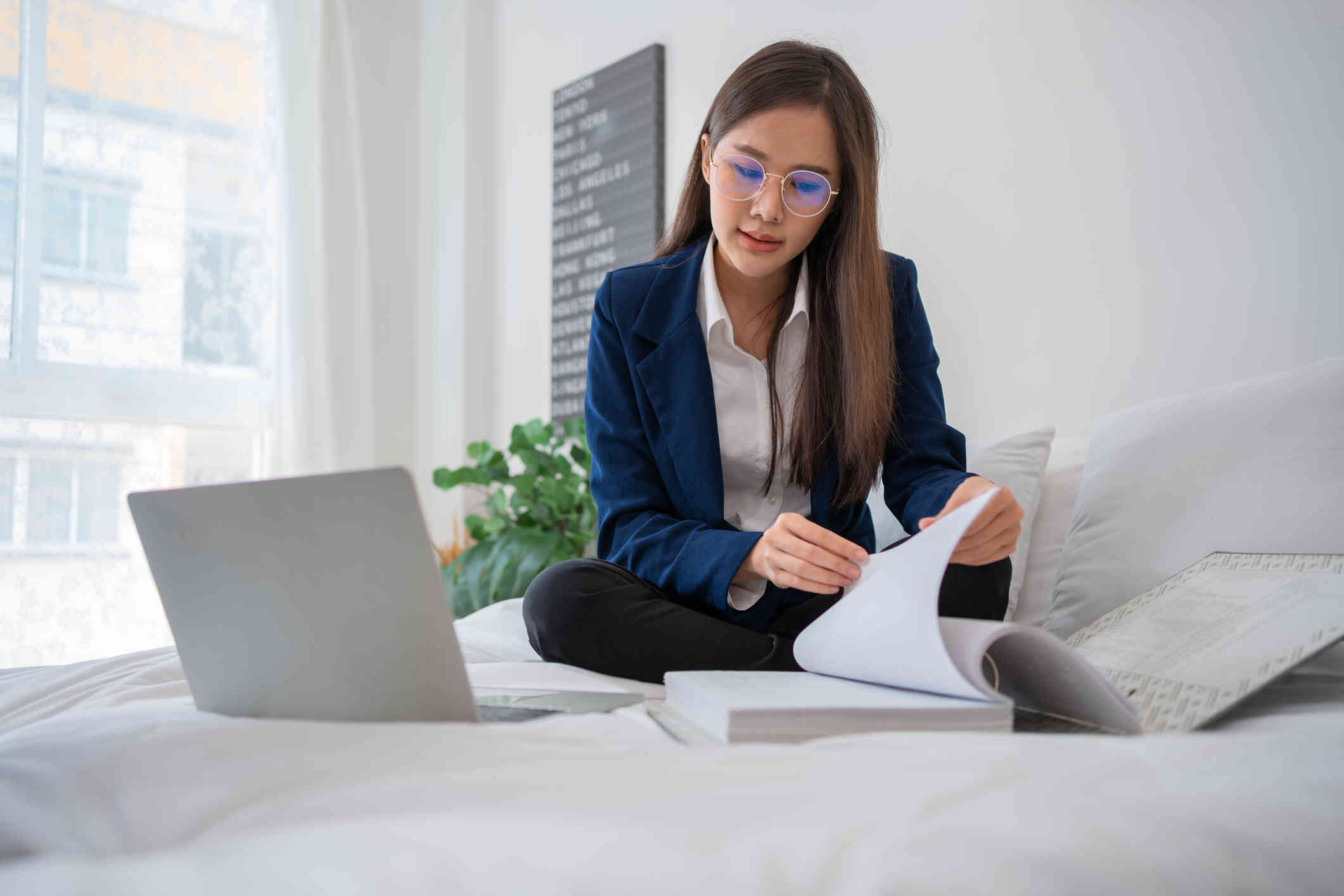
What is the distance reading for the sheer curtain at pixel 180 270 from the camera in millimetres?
2820

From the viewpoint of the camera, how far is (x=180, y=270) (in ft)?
10.1

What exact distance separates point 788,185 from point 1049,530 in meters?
0.63

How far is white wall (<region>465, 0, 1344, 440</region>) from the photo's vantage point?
157cm

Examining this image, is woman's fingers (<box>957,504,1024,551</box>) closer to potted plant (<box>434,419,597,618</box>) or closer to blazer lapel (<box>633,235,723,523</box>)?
blazer lapel (<box>633,235,723,523</box>)

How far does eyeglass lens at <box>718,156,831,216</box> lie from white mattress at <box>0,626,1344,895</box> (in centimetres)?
84

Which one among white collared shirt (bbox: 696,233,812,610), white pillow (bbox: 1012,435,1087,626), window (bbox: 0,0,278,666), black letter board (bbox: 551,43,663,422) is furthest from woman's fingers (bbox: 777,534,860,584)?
window (bbox: 0,0,278,666)

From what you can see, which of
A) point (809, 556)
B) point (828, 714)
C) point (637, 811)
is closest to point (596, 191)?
point (809, 556)

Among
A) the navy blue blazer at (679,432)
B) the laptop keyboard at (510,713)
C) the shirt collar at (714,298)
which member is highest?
the shirt collar at (714,298)

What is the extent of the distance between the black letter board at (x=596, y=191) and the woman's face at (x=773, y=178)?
4.55ft

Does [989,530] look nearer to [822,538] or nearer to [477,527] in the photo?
[822,538]

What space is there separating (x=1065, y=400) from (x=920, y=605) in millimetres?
1251

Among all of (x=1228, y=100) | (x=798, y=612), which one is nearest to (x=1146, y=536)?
(x=798, y=612)

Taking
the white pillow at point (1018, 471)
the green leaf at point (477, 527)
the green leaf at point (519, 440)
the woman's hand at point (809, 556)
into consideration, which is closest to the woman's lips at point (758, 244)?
the white pillow at point (1018, 471)

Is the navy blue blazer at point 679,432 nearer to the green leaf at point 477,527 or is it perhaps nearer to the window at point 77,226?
the green leaf at point 477,527
